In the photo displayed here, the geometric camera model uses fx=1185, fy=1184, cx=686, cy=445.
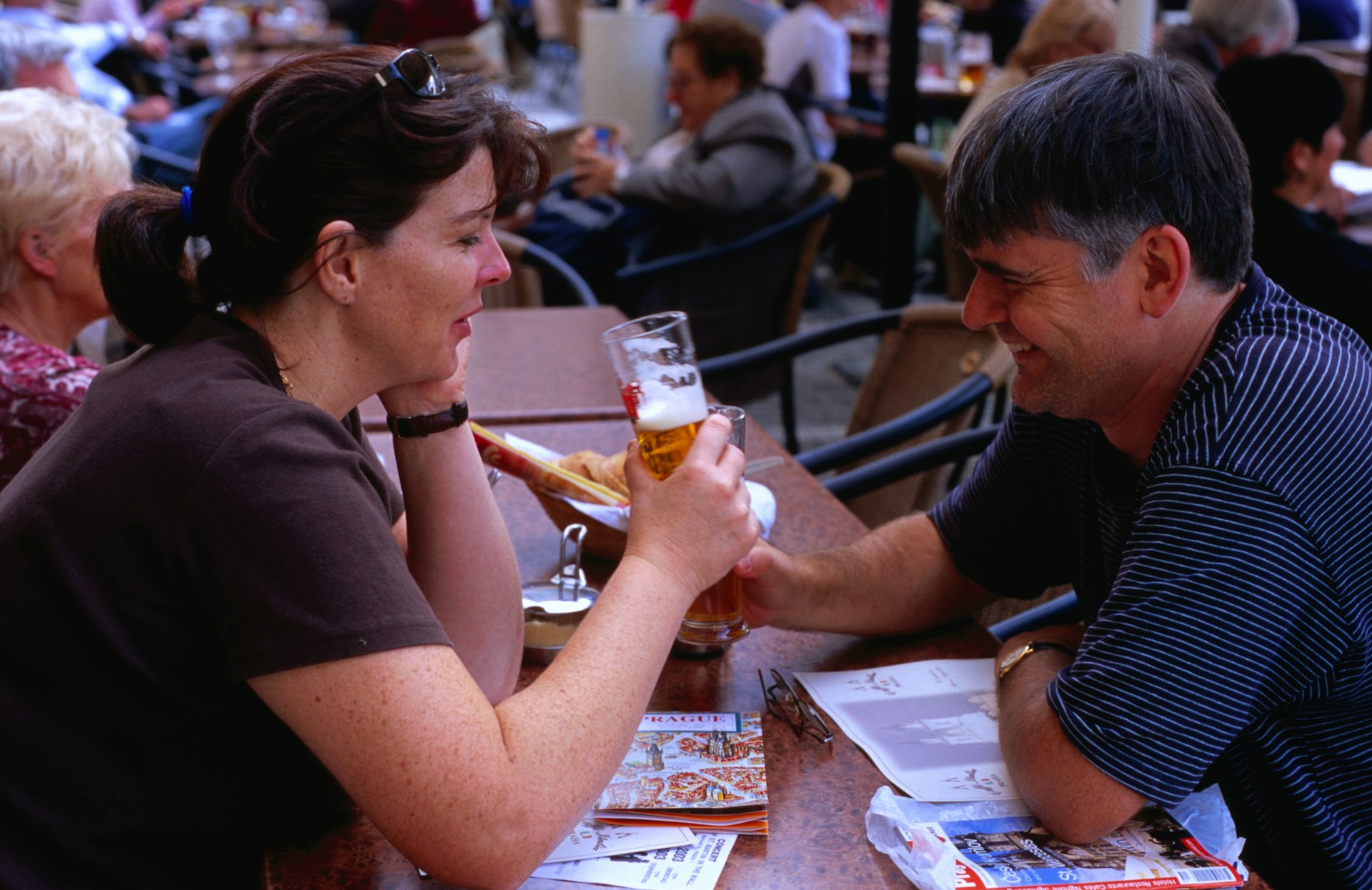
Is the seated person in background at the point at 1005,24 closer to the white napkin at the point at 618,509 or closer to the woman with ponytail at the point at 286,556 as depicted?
the white napkin at the point at 618,509

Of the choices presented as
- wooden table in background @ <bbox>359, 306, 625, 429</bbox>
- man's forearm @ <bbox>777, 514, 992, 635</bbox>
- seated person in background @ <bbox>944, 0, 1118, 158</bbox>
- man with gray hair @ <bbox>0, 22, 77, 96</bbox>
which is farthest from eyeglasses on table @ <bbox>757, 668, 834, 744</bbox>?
man with gray hair @ <bbox>0, 22, 77, 96</bbox>

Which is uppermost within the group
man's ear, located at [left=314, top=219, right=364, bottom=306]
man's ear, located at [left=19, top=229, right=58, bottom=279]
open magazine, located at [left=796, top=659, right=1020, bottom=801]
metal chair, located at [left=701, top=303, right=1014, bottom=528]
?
man's ear, located at [left=314, top=219, right=364, bottom=306]

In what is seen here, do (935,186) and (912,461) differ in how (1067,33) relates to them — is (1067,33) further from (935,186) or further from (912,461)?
(912,461)

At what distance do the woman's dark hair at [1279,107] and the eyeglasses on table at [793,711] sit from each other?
2.02 meters

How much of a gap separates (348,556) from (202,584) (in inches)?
5.2

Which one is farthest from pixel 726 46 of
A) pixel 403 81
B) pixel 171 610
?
pixel 171 610

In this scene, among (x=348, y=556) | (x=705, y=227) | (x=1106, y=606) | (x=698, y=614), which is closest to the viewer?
(x=348, y=556)

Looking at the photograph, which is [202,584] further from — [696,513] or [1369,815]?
[1369,815]

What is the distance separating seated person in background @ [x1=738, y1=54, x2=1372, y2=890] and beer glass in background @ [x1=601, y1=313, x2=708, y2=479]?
0.32m

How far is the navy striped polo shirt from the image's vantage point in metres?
1.10

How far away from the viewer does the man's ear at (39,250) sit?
1.96m

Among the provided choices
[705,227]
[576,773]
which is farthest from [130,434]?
[705,227]

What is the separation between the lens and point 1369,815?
1.23 m

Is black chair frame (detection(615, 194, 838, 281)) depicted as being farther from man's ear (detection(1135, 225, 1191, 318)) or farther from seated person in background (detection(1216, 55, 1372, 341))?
man's ear (detection(1135, 225, 1191, 318))
